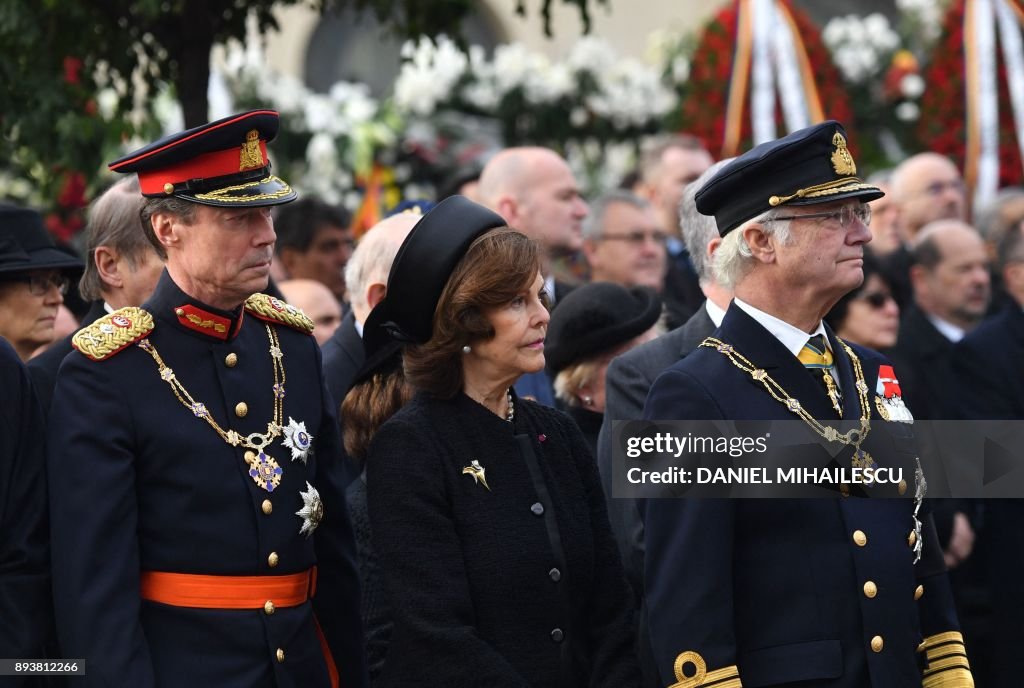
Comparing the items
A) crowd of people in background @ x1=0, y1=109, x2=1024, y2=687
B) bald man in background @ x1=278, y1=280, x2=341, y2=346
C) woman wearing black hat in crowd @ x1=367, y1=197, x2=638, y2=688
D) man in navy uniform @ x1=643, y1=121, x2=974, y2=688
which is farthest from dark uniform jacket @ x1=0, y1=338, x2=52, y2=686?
bald man in background @ x1=278, y1=280, x2=341, y2=346

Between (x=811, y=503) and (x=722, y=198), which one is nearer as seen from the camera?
(x=811, y=503)

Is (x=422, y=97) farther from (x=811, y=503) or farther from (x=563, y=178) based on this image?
(x=811, y=503)

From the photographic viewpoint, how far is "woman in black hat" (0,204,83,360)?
4590 mm

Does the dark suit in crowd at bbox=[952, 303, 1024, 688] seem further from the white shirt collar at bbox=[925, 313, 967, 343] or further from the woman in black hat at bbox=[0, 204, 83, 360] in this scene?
the woman in black hat at bbox=[0, 204, 83, 360]

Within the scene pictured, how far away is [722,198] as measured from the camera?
3.92 meters

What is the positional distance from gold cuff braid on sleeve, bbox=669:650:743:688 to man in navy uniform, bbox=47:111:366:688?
0.89 m

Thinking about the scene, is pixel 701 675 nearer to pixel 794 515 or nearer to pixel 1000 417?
pixel 794 515

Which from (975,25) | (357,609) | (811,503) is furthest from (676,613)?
(975,25)

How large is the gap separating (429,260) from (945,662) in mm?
1508

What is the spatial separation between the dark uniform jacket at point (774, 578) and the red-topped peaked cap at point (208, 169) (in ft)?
3.48

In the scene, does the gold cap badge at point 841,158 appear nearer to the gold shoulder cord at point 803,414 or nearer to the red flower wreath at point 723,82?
the gold shoulder cord at point 803,414

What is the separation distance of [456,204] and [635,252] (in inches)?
133

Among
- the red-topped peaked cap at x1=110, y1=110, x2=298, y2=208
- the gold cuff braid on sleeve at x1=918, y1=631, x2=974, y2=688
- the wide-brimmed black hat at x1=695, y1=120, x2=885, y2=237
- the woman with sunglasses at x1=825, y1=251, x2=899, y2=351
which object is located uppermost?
the red-topped peaked cap at x1=110, y1=110, x2=298, y2=208

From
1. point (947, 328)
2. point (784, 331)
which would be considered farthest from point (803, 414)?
point (947, 328)
